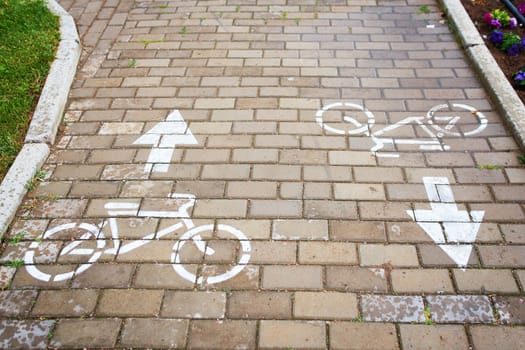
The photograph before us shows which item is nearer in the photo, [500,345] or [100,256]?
[500,345]

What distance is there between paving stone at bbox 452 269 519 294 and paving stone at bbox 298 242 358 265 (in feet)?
2.02

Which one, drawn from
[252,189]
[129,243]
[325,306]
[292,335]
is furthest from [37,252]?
[325,306]

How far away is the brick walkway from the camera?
2.32 metres

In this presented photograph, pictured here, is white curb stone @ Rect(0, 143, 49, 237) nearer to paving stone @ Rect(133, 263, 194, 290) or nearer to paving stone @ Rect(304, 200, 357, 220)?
paving stone @ Rect(133, 263, 194, 290)

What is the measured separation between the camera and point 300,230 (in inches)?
108

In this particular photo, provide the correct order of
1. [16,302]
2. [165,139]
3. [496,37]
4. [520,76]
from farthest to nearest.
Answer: [496,37] → [520,76] → [165,139] → [16,302]

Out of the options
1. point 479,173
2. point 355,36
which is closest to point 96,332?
point 479,173

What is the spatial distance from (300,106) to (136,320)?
2.24 m

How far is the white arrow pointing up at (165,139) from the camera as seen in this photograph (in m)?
3.24

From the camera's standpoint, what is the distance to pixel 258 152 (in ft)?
10.8

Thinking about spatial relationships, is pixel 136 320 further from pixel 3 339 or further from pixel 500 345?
pixel 500 345

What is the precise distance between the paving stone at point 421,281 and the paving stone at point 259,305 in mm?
654

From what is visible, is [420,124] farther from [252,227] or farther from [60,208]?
[60,208]

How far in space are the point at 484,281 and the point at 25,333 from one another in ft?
8.64
